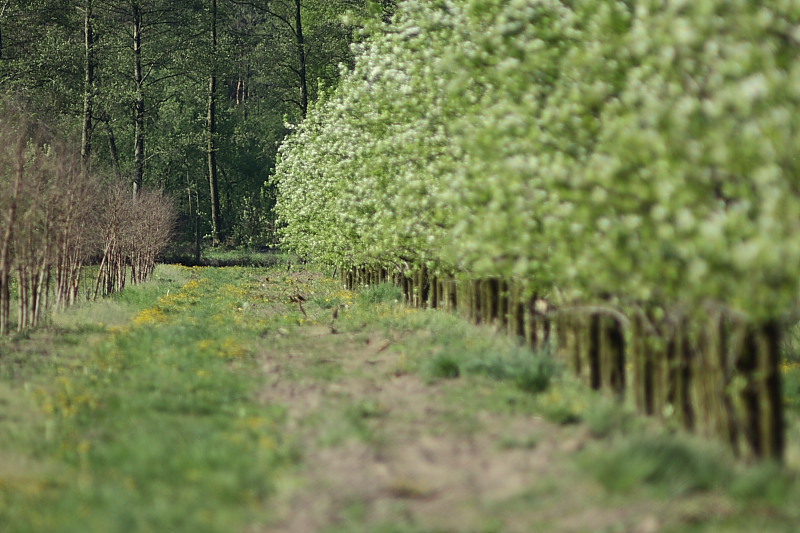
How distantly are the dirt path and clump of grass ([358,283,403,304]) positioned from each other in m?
13.0

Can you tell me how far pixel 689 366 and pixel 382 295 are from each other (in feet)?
55.6

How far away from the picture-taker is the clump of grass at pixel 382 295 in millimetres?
24714

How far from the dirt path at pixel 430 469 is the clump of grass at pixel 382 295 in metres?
13.0

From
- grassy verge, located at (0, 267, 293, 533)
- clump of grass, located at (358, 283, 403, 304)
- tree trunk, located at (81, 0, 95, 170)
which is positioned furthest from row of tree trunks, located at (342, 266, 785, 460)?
tree trunk, located at (81, 0, 95, 170)

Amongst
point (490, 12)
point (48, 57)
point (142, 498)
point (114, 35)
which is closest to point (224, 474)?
point (142, 498)

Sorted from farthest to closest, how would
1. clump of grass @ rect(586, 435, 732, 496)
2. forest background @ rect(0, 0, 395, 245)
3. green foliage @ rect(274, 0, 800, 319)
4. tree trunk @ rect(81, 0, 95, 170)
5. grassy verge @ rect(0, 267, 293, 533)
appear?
1. forest background @ rect(0, 0, 395, 245)
2. tree trunk @ rect(81, 0, 95, 170)
3. grassy verge @ rect(0, 267, 293, 533)
4. clump of grass @ rect(586, 435, 732, 496)
5. green foliage @ rect(274, 0, 800, 319)

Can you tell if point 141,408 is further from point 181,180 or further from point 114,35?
point 181,180

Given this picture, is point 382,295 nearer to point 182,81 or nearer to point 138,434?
point 138,434

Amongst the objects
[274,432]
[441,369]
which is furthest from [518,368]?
[274,432]

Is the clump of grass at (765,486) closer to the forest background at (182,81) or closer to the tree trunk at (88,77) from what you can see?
the forest background at (182,81)

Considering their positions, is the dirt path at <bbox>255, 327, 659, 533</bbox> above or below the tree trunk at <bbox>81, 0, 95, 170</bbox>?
below

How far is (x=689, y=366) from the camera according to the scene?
869 cm

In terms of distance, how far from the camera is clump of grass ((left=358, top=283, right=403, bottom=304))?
973 inches

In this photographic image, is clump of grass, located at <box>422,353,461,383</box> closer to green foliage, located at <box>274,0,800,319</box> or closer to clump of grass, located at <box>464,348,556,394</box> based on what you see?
clump of grass, located at <box>464,348,556,394</box>
